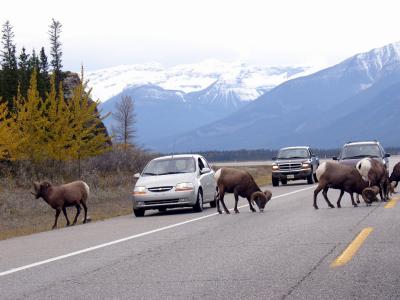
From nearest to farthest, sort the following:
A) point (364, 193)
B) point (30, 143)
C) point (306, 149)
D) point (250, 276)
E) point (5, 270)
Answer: point (250, 276), point (5, 270), point (364, 193), point (306, 149), point (30, 143)

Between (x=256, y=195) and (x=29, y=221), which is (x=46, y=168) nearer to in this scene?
(x=29, y=221)

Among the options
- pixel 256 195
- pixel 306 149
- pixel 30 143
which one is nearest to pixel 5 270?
pixel 256 195

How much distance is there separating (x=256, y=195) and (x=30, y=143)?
26.9 meters

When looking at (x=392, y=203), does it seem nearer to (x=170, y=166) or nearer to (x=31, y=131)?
(x=170, y=166)

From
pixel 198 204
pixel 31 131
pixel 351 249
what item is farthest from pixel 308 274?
pixel 31 131

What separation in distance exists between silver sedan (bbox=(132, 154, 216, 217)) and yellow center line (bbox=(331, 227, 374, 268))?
7929 mm

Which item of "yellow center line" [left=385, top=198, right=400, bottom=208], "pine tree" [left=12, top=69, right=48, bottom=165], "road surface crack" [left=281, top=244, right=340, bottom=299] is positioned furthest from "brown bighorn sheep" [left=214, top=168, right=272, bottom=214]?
"pine tree" [left=12, top=69, right=48, bottom=165]

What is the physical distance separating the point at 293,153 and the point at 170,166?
57.9 feet

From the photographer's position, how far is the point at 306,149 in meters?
40.1

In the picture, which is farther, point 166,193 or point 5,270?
point 166,193

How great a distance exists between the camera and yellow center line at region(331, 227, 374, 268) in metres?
10.2

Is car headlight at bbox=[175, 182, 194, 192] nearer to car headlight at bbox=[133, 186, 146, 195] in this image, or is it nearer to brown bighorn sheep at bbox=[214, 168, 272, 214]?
car headlight at bbox=[133, 186, 146, 195]

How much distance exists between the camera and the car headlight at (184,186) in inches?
838

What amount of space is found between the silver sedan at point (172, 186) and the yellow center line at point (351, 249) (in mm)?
7929
